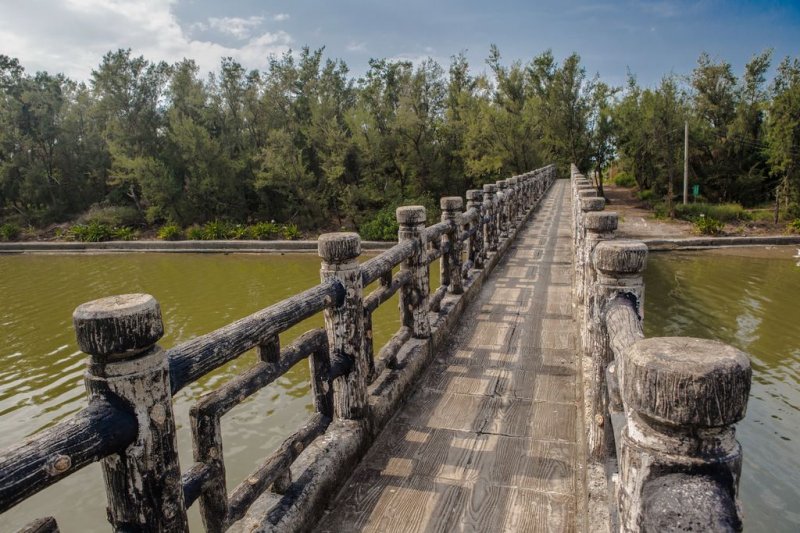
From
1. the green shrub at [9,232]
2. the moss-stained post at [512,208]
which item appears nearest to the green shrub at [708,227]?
the moss-stained post at [512,208]

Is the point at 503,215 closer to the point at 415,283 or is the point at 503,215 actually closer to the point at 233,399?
the point at 415,283

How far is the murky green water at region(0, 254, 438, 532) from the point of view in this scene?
5820mm

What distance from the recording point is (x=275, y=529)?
2.25 m

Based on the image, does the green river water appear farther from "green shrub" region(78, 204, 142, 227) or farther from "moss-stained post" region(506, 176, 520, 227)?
"green shrub" region(78, 204, 142, 227)

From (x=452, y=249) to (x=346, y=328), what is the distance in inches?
113

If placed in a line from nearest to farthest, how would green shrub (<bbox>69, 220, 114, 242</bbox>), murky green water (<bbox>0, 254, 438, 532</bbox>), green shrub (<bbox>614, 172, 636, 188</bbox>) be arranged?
murky green water (<bbox>0, 254, 438, 532</bbox>) < green shrub (<bbox>69, 220, 114, 242</bbox>) < green shrub (<bbox>614, 172, 636, 188</bbox>)

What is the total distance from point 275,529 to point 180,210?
29.2 metres

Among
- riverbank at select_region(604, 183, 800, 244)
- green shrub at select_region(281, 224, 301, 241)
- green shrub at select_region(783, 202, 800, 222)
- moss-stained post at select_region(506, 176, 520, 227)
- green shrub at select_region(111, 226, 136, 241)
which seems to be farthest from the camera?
green shrub at select_region(111, 226, 136, 241)

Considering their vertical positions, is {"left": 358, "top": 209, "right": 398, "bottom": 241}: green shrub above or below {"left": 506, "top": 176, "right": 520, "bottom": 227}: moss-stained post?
below

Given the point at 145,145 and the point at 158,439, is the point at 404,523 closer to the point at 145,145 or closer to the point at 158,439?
the point at 158,439

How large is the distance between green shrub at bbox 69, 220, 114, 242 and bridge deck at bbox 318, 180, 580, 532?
26.4 metres

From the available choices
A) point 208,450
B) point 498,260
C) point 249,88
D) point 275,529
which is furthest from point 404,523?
point 249,88

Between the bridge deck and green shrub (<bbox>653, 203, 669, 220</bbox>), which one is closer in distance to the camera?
the bridge deck

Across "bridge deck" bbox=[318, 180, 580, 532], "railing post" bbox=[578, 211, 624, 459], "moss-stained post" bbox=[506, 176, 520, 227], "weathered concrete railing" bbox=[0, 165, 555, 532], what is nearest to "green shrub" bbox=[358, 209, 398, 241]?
"moss-stained post" bbox=[506, 176, 520, 227]
